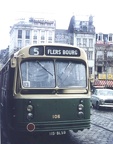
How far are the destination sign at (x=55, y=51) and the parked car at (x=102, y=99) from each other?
13149 millimetres

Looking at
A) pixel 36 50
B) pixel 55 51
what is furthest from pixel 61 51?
pixel 36 50

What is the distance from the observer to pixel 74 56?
9.03 metres

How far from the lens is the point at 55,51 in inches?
350

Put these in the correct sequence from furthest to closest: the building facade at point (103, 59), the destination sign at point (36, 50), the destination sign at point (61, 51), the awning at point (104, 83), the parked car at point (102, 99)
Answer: the building facade at point (103, 59), the awning at point (104, 83), the parked car at point (102, 99), the destination sign at point (61, 51), the destination sign at point (36, 50)

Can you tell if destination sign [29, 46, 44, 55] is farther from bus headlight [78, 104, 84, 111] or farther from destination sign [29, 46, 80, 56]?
bus headlight [78, 104, 84, 111]

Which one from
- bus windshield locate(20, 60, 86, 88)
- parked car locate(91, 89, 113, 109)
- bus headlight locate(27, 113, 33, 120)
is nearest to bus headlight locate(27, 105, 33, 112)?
bus headlight locate(27, 113, 33, 120)

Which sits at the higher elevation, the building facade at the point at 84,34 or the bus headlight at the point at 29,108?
the building facade at the point at 84,34

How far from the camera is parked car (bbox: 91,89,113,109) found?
2172 cm

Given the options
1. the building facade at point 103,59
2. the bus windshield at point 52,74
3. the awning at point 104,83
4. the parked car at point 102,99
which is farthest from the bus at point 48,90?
→ the building facade at point 103,59

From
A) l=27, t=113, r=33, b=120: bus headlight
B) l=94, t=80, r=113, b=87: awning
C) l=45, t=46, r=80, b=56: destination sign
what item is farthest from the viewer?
l=94, t=80, r=113, b=87: awning

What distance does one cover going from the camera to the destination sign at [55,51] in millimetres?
8727

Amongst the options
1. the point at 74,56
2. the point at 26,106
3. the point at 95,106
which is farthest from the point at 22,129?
the point at 95,106

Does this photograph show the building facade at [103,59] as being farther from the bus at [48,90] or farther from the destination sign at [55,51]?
the bus at [48,90]

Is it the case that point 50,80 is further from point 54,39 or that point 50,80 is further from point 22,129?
point 54,39
